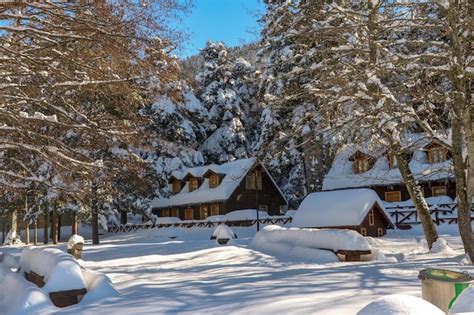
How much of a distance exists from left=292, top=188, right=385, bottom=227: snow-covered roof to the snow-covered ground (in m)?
5.99

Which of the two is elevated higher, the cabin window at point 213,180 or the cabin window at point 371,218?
the cabin window at point 213,180

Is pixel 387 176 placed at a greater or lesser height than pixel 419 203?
greater

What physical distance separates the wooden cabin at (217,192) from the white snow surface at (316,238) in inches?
794

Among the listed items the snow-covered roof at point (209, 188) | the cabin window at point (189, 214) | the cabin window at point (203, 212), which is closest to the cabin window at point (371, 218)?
the snow-covered roof at point (209, 188)

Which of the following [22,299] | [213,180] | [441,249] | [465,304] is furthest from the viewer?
[213,180]

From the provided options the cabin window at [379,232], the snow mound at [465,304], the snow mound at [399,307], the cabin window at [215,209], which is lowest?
the cabin window at [379,232]

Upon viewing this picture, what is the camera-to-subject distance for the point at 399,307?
378 cm

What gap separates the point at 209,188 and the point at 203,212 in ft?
8.78

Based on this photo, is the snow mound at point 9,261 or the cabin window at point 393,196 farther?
the cabin window at point 393,196

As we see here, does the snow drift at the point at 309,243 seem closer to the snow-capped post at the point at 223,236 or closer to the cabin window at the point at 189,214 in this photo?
the snow-capped post at the point at 223,236

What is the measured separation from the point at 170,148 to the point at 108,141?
5.61 ft

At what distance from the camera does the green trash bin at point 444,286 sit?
5.72m

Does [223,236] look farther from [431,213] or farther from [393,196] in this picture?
[393,196]

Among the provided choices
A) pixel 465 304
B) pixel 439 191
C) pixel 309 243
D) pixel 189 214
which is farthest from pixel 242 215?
pixel 465 304
